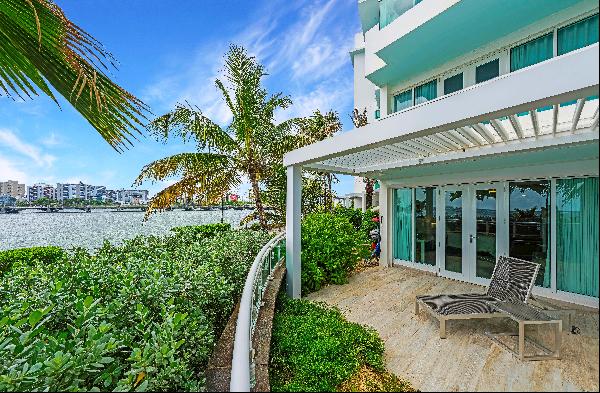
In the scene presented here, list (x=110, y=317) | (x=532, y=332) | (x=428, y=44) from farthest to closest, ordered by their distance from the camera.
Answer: (x=428, y=44) < (x=110, y=317) < (x=532, y=332)

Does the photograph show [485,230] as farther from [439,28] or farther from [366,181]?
[366,181]

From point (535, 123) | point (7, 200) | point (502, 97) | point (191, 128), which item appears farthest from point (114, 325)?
point (7, 200)

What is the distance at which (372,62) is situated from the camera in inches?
435

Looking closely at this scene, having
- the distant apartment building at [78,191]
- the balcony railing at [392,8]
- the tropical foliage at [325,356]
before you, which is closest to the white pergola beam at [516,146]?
the tropical foliage at [325,356]

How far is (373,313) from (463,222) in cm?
437

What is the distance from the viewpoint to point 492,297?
4559mm

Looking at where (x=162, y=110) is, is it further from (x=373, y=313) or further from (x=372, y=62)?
(x=373, y=313)

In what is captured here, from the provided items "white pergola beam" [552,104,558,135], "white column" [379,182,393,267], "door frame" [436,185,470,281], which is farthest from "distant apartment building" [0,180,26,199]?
"white pergola beam" [552,104,558,135]

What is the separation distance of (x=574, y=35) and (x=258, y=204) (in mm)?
11359

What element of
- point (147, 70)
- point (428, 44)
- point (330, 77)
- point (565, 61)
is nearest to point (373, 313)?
point (565, 61)

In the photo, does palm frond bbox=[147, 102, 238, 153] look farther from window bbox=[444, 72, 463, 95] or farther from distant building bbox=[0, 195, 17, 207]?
distant building bbox=[0, 195, 17, 207]

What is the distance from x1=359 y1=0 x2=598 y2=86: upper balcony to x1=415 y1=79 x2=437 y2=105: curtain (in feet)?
1.47

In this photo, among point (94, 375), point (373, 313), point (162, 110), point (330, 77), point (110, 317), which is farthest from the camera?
point (330, 77)

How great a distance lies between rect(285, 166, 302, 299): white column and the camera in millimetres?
7152
